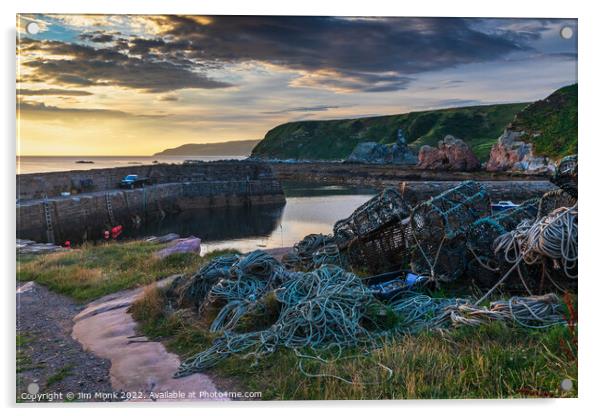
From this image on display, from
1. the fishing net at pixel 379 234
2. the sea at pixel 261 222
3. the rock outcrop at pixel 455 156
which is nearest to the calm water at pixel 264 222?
the sea at pixel 261 222

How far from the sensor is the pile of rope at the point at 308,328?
521 cm

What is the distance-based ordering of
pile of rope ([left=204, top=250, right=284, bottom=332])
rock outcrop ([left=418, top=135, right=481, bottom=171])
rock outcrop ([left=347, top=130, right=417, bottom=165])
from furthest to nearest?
rock outcrop ([left=347, top=130, right=417, bottom=165])
rock outcrop ([left=418, top=135, right=481, bottom=171])
pile of rope ([left=204, top=250, right=284, bottom=332])

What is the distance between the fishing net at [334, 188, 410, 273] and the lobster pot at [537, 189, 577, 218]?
1760 mm

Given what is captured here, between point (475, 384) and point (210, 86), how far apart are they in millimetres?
5151

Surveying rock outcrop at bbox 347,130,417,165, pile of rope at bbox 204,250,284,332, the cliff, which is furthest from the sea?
rock outcrop at bbox 347,130,417,165

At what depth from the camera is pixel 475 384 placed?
4.42 m

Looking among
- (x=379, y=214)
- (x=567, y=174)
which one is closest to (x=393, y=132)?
(x=379, y=214)

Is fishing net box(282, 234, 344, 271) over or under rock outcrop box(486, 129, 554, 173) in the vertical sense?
under

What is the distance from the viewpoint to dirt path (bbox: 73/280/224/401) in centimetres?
488

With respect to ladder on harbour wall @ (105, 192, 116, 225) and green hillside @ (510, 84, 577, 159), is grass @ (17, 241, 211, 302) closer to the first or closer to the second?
green hillside @ (510, 84, 577, 159)

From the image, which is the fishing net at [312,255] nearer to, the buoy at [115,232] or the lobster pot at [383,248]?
the lobster pot at [383,248]

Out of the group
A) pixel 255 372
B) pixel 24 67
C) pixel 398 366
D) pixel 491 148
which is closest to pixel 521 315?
pixel 398 366

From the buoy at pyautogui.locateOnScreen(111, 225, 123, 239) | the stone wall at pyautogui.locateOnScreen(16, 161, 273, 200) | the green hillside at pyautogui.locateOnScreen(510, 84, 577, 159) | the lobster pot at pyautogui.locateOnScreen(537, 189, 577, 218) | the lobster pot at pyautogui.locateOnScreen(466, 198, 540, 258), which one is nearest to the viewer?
the green hillside at pyautogui.locateOnScreen(510, 84, 577, 159)

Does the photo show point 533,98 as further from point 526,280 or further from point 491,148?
point 491,148
